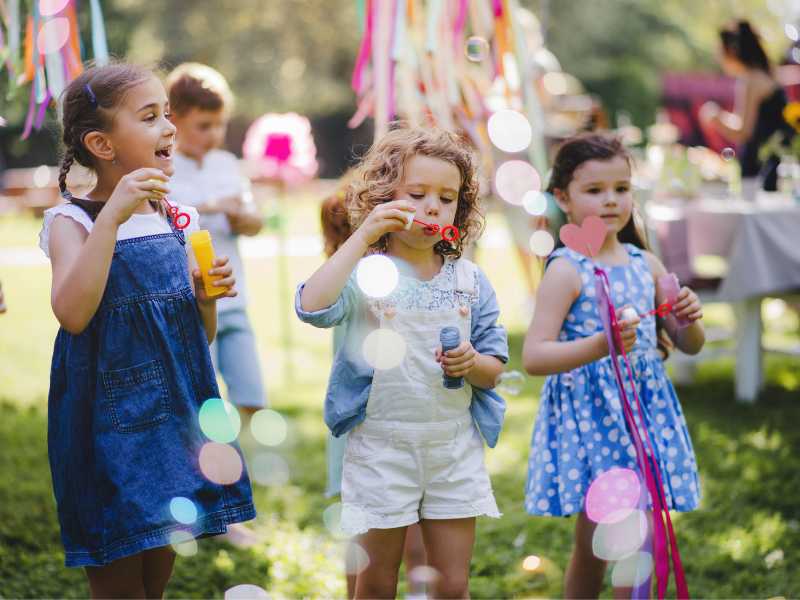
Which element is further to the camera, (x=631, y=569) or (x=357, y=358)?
(x=631, y=569)

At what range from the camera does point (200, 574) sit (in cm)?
296

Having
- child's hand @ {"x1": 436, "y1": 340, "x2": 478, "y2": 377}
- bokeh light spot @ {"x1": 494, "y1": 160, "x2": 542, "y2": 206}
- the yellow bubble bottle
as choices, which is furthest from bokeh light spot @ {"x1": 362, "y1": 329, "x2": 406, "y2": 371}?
bokeh light spot @ {"x1": 494, "y1": 160, "x2": 542, "y2": 206}

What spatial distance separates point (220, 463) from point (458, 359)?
1.83 feet

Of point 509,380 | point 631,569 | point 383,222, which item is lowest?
point 631,569

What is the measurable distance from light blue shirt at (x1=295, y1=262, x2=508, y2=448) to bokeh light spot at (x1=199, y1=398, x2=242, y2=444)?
0.21 metres

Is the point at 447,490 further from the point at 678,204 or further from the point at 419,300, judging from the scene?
the point at 678,204

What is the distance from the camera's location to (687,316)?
2.19 m

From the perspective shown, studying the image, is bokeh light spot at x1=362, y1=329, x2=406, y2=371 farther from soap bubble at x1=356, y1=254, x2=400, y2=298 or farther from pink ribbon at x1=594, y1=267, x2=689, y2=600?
pink ribbon at x1=594, y1=267, x2=689, y2=600

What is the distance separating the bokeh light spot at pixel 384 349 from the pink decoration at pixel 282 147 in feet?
11.6

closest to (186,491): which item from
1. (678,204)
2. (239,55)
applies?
(678,204)

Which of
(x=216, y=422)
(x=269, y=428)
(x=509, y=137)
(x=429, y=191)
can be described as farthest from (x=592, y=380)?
(x=509, y=137)

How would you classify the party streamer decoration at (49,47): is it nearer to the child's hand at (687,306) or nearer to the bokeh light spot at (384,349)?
the bokeh light spot at (384,349)

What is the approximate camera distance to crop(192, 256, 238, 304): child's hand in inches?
76.7

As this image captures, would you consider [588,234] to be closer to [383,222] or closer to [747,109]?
[383,222]
